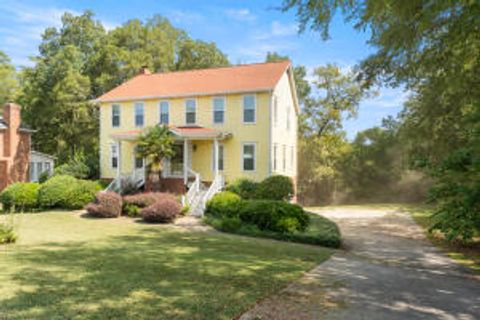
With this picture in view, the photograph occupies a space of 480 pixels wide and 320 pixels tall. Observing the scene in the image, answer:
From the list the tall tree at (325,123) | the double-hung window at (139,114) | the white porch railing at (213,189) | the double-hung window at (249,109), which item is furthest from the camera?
the tall tree at (325,123)

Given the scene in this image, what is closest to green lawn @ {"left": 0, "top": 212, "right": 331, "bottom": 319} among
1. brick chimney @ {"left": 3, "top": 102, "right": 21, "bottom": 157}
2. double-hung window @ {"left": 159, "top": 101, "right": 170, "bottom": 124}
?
double-hung window @ {"left": 159, "top": 101, "right": 170, "bottom": 124}

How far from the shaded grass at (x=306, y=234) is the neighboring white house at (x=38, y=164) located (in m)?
18.3

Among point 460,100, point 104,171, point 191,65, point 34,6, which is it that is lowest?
point 104,171

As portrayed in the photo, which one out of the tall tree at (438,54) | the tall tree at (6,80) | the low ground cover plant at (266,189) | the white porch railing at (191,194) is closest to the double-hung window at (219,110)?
the white porch railing at (191,194)

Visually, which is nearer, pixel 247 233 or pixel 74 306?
pixel 74 306

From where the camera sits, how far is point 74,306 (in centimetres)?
438

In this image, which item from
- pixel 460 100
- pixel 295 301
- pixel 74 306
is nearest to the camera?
pixel 74 306

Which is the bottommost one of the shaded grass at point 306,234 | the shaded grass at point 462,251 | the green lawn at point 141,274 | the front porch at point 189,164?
the shaded grass at point 462,251

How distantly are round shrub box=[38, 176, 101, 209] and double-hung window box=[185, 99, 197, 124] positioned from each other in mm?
7035

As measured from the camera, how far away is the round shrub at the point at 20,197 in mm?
16500

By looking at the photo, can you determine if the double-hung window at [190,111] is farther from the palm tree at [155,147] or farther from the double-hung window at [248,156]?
the double-hung window at [248,156]

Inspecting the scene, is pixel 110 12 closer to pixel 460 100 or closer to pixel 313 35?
pixel 313 35

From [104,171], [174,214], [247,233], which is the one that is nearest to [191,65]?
[104,171]

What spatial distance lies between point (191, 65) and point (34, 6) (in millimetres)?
20441
